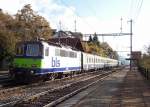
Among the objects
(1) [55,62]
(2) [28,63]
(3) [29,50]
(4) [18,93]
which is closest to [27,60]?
(2) [28,63]

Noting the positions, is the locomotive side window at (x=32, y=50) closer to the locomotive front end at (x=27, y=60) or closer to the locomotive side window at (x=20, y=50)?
the locomotive front end at (x=27, y=60)

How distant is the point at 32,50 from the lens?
2942 cm

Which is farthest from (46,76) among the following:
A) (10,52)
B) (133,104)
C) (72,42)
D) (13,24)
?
(72,42)

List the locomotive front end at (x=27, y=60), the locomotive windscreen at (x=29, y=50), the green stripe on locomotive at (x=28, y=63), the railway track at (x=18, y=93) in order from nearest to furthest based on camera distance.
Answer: the railway track at (x=18, y=93)
the locomotive front end at (x=27, y=60)
the green stripe on locomotive at (x=28, y=63)
the locomotive windscreen at (x=29, y=50)

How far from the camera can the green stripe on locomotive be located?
94.4 feet

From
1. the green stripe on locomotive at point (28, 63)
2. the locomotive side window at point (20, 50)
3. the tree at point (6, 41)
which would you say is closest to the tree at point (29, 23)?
the tree at point (6, 41)

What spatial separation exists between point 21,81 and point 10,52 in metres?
27.9

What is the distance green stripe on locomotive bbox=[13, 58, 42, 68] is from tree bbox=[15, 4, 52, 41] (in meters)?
32.3

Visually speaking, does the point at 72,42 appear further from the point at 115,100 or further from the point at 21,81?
the point at 115,100

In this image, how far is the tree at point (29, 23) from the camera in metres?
62.3

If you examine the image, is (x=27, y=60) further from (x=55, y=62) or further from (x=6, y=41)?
(x=6, y=41)

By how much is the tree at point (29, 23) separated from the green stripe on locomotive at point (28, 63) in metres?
32.3

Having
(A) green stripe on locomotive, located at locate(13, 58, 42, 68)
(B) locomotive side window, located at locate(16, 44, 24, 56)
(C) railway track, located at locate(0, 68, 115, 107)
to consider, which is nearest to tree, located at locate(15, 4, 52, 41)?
(B) locomotive side window, located at locate(16, 44, 24, 56)

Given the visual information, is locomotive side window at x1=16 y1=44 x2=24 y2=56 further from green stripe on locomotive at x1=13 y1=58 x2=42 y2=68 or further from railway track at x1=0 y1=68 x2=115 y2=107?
railway track at x1=0 y1=68 x2=115 y2=107
